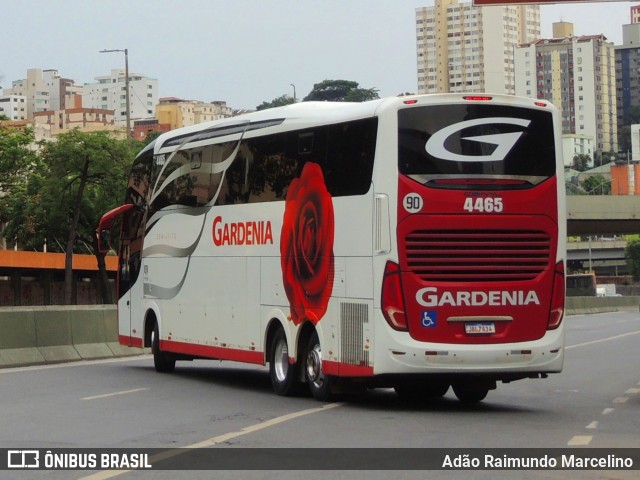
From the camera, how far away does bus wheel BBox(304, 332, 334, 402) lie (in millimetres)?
17328

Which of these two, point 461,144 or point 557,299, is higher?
point 461,144

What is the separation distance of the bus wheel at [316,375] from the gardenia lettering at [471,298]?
197 centimetres

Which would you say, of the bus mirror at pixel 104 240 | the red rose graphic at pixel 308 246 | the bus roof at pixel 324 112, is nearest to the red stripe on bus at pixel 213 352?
the red rose graphic at pixel 308 246

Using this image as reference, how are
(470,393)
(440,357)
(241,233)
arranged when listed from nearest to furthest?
(440,357) → (470,393) → (241,233)

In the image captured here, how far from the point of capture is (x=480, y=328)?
1612 cm

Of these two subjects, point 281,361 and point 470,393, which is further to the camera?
point 281,361

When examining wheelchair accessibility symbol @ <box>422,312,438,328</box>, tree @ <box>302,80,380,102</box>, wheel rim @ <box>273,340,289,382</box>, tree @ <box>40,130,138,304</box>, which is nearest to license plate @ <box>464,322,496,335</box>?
wheelchair accessibility symbol @ <box>422,312,438,328</box>

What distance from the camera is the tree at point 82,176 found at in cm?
6419

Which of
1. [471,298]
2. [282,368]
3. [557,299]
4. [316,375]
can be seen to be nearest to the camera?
[471,298]

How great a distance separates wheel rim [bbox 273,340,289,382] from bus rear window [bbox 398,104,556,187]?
3.69 m

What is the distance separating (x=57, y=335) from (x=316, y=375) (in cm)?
1045

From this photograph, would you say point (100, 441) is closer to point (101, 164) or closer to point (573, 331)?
point (573, 331)

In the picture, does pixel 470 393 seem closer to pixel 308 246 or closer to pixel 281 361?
pixel 281 361

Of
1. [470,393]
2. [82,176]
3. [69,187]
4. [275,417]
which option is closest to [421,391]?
[470,393]
